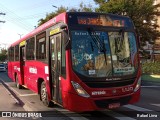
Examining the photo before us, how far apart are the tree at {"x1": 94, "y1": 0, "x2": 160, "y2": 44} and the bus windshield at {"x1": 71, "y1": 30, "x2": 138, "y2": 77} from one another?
23.6 metres

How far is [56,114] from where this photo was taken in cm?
956

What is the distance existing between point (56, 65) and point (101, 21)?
186cm

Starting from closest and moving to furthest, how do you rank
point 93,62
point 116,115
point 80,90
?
point 80,90, point 93,62, point 116,115

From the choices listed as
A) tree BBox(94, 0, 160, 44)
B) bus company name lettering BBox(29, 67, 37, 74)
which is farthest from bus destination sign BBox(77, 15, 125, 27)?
tree BBox(94, 0, 160, 44)

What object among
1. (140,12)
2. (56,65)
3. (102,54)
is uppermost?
(140,12)

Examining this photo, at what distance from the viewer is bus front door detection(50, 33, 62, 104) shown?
9.06 metres

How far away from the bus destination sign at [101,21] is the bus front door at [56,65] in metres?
0.92

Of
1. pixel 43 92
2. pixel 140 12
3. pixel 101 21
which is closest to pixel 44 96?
pixel 43 92

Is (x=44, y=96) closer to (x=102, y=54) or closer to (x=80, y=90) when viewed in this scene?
(x=80, y=90)

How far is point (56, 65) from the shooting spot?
9.30 metres

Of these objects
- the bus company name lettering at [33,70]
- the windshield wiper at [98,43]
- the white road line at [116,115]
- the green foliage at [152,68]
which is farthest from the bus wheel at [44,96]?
the green foliage at [152,68]

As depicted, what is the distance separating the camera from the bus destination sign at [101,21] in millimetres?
8635

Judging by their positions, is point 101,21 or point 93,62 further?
point 101,21

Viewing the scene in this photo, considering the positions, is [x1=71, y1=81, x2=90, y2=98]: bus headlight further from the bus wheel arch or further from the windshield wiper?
the bus wheel arch
